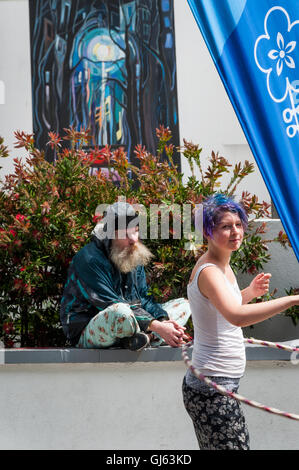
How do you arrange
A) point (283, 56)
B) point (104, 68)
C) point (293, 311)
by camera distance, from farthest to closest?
1. point (104, 68)
2. point (293, 311)
3. point (283, 56)

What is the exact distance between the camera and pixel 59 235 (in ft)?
17.5

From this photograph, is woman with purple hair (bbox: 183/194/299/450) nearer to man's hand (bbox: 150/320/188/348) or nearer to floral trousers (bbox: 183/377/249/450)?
floral trousers (bbox: 183/377/249/450)

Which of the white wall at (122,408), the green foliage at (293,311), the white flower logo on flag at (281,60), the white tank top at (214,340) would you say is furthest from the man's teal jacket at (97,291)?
the white flower logo on flag at (281,60)

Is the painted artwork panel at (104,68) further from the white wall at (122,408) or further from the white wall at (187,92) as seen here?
the white wall at (122,408)

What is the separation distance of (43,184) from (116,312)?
137 centimetres

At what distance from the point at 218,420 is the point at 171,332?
Result: 1.51 metres

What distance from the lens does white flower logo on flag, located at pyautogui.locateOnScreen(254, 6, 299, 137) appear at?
9.25 ft

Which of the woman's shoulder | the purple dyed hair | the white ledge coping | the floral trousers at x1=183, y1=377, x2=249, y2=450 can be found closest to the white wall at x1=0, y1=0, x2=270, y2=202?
the white ledge coping

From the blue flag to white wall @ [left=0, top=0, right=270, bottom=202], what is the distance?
5239 mm

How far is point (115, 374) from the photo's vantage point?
463cm

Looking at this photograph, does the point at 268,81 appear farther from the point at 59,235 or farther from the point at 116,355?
the point at 59,235

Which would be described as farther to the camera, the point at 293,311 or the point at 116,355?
the point at 293,311

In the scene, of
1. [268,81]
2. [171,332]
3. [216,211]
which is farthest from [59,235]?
[268,81]
